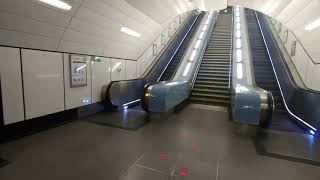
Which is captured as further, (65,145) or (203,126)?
(203,126)

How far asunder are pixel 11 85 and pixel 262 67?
829 centimetres

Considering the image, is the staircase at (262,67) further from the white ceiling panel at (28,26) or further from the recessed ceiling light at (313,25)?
the white ceiling panel at (28,26)

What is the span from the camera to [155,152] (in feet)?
10.1

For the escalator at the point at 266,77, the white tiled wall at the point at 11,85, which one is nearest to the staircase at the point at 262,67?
the escalator at the point at 266,77

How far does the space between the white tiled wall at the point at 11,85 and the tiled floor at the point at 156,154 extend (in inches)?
20.2

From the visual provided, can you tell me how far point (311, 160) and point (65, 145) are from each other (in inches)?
158

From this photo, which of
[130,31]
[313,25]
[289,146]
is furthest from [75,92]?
[313,25]

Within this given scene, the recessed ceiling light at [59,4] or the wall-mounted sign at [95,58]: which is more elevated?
the recessed ceiling light at [59,4]

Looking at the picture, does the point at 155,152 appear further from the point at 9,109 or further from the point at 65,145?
the point at 9,109

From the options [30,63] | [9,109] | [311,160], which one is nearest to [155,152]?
[311,160]

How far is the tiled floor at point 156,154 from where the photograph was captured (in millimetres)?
2449

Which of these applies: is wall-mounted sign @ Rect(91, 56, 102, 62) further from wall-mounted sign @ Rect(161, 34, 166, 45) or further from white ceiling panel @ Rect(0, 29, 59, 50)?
wall-mounted sign @ Rect(161, 34, 166, 45)

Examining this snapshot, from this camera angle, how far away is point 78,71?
4.93 metres

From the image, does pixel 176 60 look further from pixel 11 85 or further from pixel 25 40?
pixel 11 85
